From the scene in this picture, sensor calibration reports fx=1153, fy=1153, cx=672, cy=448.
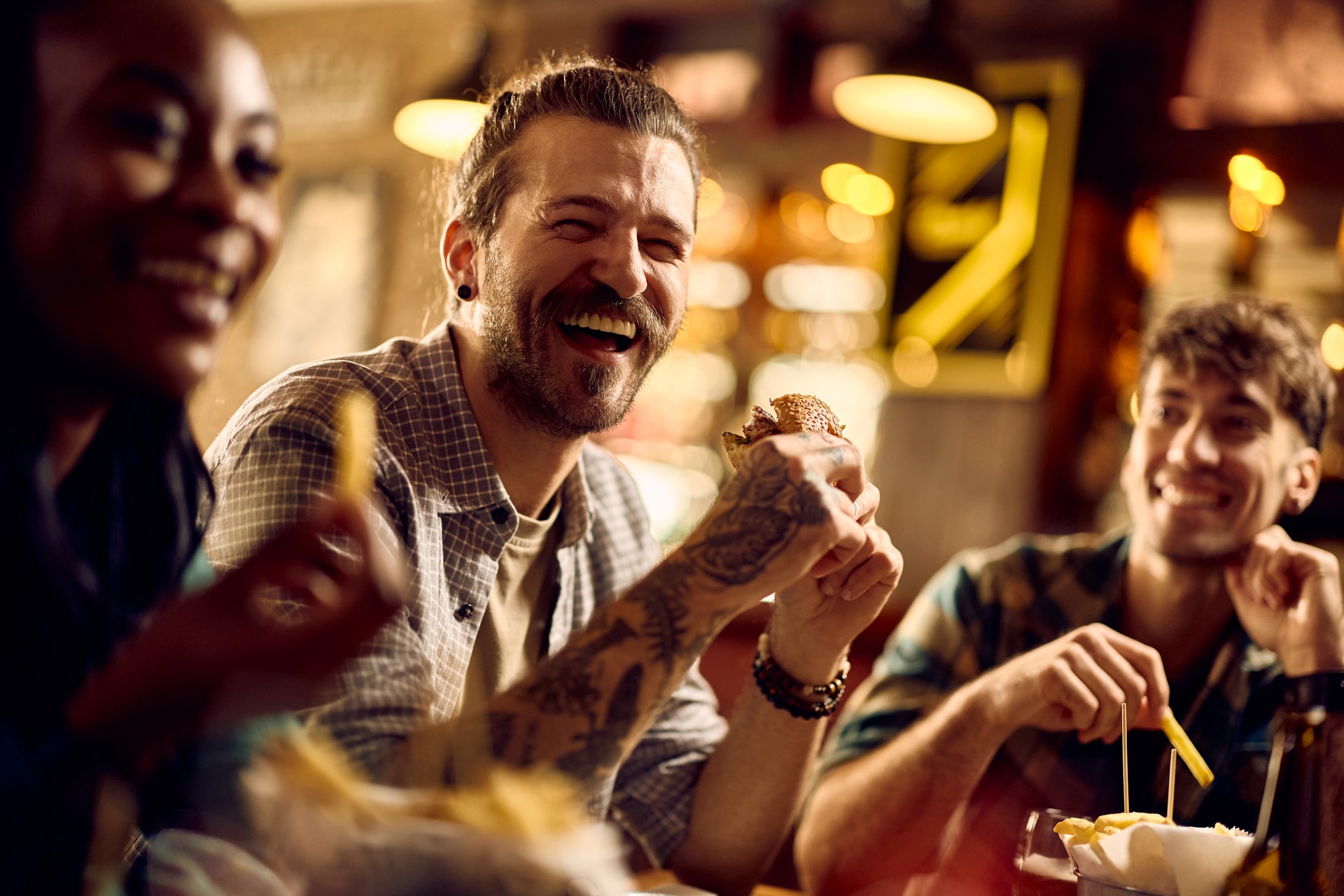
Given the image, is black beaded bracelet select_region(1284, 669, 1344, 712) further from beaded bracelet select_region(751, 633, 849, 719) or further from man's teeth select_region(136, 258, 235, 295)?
man's teeth select_region(136, 258, 235, 295)

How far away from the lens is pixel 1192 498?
1943 mm

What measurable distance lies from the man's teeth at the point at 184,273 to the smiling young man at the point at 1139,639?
1120mm

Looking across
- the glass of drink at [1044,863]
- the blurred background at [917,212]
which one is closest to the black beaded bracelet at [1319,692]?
the glass of drink at [1044,863]

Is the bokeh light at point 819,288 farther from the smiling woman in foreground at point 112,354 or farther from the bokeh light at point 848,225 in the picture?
the smiling woman in foreground at point 112,354

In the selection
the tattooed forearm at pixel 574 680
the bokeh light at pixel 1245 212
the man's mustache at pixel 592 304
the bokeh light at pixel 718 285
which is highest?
the bokeh light at pixel 1245 212

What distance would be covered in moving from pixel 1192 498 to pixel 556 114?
123 cm

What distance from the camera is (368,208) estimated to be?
695 centimetres

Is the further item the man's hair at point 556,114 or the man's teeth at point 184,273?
the man's hair at point 556,114

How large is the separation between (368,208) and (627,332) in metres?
5.86

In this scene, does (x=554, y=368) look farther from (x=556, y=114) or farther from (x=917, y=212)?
(x=917, y=212)

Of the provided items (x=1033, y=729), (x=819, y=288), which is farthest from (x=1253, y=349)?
(x=819, y=288)

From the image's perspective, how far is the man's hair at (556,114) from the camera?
61.1 inches

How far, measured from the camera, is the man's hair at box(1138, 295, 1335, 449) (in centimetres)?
199

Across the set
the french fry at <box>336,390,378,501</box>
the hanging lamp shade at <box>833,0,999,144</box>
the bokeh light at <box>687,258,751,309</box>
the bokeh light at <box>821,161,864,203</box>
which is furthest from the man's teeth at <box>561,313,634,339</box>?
the bokeh light at <box>687,258,751,309</box>
